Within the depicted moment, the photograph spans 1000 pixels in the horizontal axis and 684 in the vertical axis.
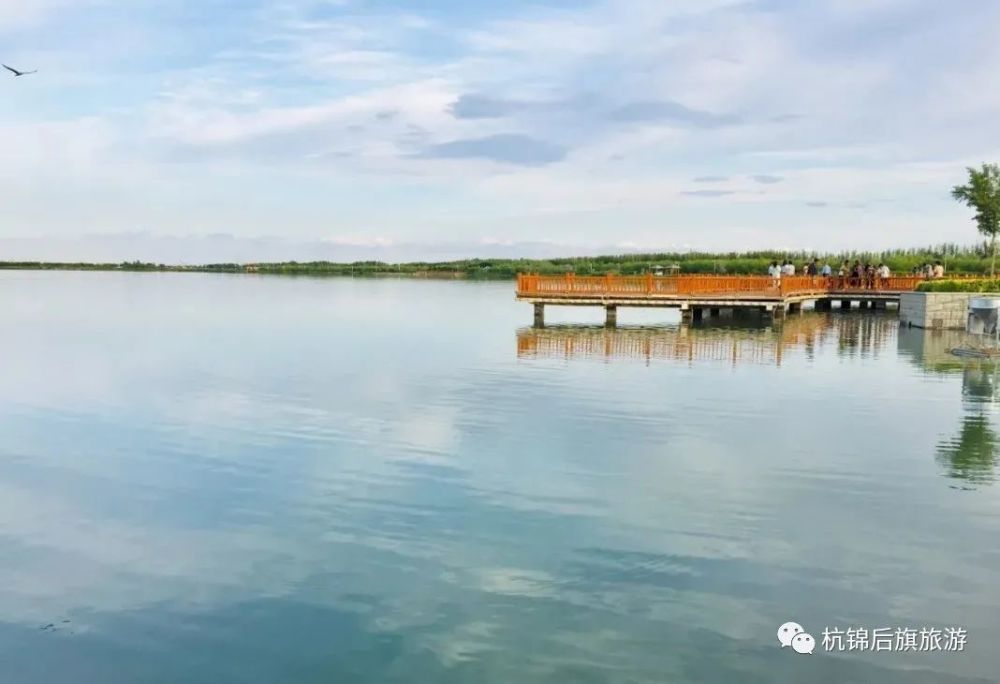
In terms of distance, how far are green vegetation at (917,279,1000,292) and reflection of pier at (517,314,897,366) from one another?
84.2 inches

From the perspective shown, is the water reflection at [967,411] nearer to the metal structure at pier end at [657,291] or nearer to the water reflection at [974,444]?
the water reflection at [974,444]

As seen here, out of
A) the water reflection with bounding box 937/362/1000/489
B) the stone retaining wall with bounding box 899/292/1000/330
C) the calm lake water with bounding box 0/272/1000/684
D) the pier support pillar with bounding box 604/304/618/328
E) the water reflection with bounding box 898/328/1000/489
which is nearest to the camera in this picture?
the calm lake water with bounding box 0/272/1000/684

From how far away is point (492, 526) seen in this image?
28.7 feet

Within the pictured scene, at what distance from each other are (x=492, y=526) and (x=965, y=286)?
28.2m

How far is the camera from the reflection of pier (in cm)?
2377

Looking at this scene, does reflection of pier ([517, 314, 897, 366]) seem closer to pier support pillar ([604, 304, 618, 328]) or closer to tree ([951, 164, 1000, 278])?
pier support pillar ([604, 304, 618, 328])

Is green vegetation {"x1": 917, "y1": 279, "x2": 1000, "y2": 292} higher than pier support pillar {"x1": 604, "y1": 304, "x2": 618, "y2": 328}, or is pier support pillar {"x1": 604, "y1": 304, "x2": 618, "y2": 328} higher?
green vegetation {"x1": 917, "y1": 279, "x2": 1000, "y2": 292}

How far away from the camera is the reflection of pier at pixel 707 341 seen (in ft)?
78.0

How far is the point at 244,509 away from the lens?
945cm

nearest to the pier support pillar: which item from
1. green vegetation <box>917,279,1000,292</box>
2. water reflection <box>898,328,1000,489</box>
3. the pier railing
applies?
the pier railing

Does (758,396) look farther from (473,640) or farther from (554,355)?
(473,640)

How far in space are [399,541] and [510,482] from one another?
7.70ft

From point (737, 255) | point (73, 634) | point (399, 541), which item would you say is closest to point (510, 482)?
point (399, 541)

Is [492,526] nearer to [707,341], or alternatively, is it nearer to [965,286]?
[707,341]
